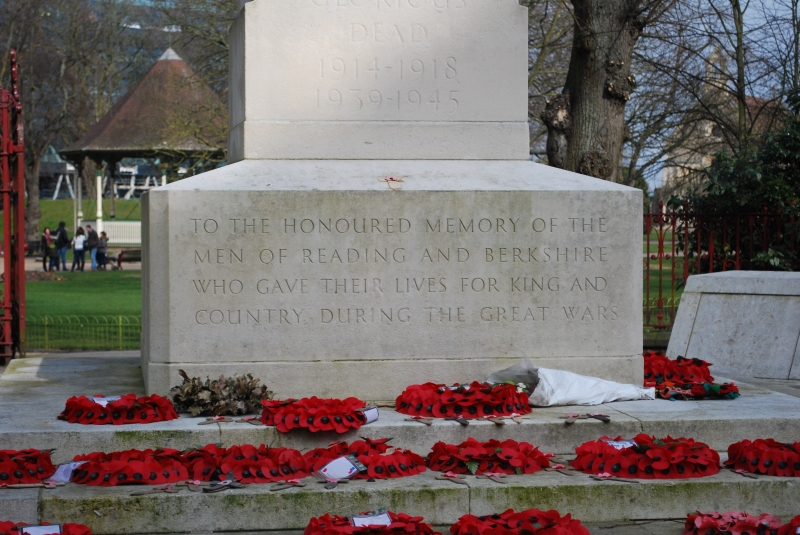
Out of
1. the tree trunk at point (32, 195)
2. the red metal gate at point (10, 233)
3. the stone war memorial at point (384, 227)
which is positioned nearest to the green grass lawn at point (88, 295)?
the red metal gate at point (10, 233)

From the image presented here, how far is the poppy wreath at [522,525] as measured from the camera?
13.9 ft

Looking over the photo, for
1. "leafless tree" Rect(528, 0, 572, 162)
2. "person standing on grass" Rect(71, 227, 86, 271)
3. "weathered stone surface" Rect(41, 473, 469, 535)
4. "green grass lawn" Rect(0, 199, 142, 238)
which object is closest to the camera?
"weathered stone surface" Rect(41, 473, 469, 535)

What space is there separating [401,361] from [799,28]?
14.7m

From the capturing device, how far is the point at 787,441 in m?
6.02

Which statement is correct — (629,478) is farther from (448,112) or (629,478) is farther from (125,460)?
(448,112)

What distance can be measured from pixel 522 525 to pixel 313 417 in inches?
66.1

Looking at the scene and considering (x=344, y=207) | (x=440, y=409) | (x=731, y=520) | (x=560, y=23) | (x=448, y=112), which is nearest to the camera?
(x=731, y=520)

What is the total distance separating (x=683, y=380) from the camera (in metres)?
7.22

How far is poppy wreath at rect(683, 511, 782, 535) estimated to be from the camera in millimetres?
4453

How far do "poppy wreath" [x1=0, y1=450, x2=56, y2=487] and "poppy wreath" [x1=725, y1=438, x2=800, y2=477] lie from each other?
352 cm

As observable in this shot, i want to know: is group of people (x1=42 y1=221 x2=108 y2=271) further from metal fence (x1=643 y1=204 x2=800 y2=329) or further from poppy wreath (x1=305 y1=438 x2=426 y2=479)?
poppy wreath (x1=305 y1=438 x2=426 y2=479)

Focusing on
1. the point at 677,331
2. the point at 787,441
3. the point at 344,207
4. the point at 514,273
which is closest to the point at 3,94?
the point at 344,207

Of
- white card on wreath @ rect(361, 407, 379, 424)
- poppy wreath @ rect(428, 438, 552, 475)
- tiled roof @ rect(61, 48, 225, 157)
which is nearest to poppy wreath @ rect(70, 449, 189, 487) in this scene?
white card on wreath @ rect(361, 407, 379, 424)

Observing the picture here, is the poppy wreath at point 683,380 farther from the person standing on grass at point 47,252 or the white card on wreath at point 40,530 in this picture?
the person standing on grass at point 47,252
